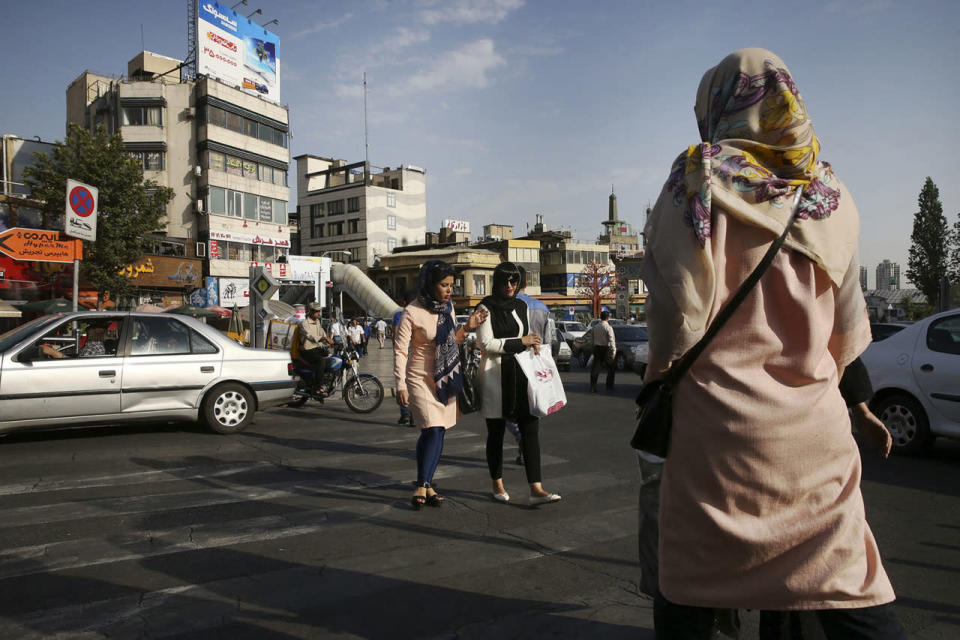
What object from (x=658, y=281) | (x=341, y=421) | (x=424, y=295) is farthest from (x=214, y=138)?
(x=658, y=281)

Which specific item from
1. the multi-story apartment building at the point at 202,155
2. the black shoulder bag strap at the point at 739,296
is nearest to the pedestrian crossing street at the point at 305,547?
the black shoulder bag strap at the point at 739,296

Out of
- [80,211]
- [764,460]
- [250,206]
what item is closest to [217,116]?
[250,206]

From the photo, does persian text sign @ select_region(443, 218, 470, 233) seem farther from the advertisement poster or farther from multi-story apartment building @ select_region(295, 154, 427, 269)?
the advertisement poster

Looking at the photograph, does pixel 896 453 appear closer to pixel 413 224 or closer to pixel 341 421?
pixel 341 421

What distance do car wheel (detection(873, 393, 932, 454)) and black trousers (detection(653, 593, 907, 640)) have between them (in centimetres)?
641

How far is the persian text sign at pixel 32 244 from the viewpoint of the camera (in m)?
24.8

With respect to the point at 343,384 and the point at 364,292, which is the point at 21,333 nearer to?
the point at 343,384

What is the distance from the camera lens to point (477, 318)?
503 cm

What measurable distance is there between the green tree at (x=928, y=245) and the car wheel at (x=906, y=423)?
79.9 metres

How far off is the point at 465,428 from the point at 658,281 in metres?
7.94

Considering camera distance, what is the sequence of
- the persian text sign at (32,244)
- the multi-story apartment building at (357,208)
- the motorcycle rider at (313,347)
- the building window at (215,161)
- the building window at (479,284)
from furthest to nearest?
the multi-story apartment building at (357,208), the building window at (479,284), the building window at (215,161), the persian text sign at (32,244), the motorcycle rider at (313,347)

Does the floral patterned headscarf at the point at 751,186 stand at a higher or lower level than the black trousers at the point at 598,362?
higher

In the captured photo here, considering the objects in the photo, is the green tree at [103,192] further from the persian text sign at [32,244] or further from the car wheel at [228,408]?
the car wheel at [228,408]

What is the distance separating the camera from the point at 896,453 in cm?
717
